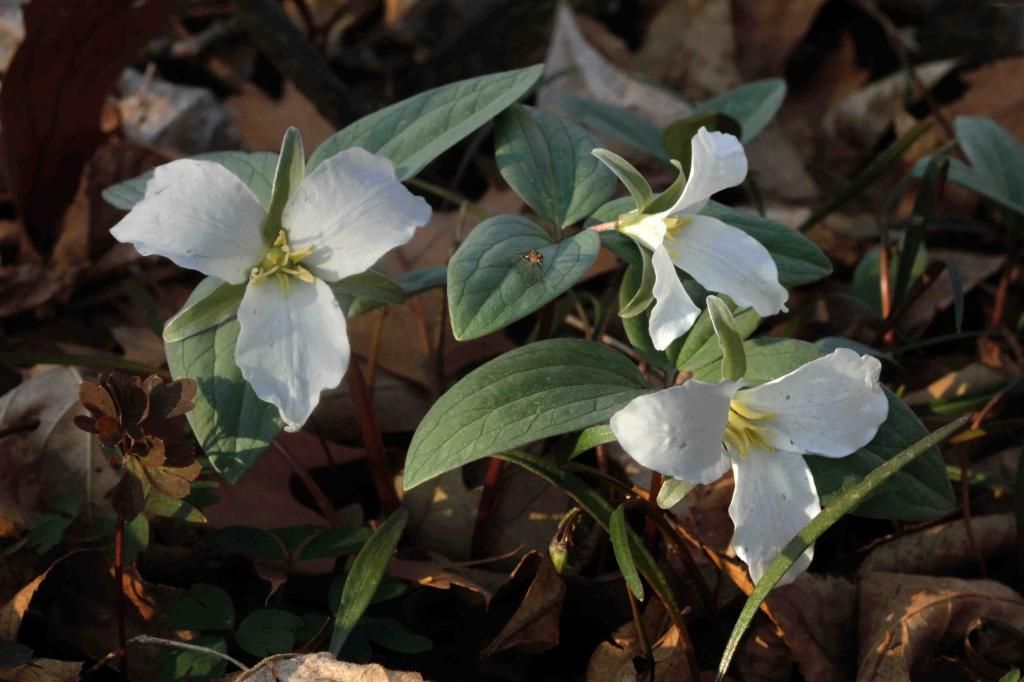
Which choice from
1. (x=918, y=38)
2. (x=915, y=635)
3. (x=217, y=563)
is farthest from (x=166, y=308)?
(x=918, y=38)

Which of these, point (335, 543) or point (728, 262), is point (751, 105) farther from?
point (335, 543)

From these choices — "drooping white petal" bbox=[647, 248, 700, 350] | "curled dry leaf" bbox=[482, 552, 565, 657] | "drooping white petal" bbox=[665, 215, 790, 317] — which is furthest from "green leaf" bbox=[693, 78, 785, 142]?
"curled dry leaf" bbox=[482, 552, 565, 657]

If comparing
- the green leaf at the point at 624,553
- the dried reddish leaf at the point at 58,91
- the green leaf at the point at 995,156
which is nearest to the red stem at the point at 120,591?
the green leaf at the point at 624,553

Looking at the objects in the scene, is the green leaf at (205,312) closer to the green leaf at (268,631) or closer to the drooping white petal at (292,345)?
the drooping white petal at (292,345)

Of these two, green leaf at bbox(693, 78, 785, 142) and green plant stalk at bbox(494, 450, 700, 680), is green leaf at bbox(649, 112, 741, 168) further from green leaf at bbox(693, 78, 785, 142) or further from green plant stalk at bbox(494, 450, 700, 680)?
green plant stalk at bbox(494, 450, 700, 680)

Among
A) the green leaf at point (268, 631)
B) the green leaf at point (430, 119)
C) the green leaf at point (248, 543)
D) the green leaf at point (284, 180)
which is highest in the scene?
the green leaf at point (284, 180)

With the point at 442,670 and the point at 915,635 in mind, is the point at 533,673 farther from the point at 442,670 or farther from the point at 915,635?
the point at 915,635
